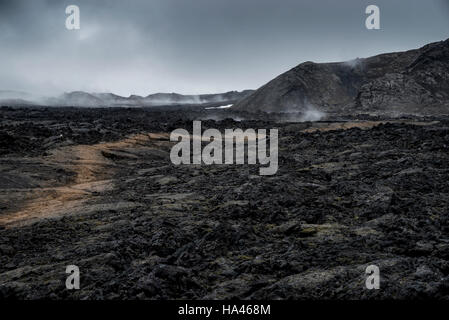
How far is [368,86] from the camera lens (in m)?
74.8

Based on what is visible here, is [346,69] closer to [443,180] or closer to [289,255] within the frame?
[443,180]

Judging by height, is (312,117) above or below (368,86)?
below

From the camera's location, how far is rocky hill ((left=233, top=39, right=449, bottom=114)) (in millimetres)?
68938

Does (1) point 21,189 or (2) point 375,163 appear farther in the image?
(2) point 375,163

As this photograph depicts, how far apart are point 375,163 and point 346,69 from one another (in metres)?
91.2

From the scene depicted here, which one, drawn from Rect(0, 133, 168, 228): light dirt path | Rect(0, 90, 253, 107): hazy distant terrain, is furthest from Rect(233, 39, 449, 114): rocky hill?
Rect(0, 90, 253, 107): hazy distant terrain

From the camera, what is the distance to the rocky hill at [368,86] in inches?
2714

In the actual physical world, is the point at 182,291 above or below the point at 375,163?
below

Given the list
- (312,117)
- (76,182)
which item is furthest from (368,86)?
(76,182)

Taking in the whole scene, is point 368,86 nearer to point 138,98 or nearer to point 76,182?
point 76,182

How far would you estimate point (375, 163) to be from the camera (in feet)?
52.9

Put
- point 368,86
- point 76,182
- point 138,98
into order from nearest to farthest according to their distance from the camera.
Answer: point 76,182 < point 368,86 < point 138,98
